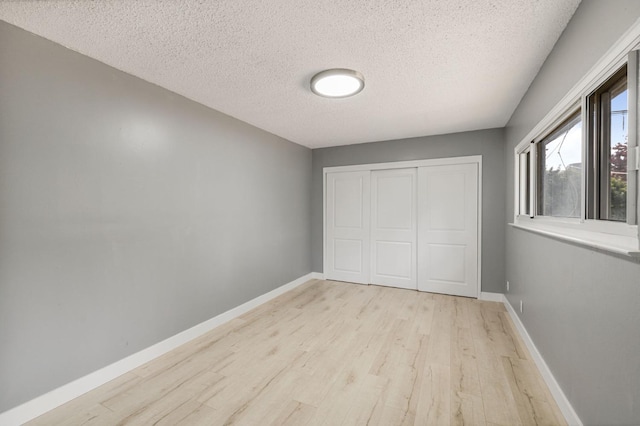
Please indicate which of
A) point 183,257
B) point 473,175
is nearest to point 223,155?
point 183,257

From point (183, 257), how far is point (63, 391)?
1198 millimetres

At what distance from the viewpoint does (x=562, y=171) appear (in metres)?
1.95

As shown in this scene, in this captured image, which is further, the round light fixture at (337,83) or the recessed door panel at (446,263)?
the recessed door panel at (446,263)

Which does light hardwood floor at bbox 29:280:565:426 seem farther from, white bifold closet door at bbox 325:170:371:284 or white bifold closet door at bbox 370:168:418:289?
white bifold closet door at bbox 325:170:371:284

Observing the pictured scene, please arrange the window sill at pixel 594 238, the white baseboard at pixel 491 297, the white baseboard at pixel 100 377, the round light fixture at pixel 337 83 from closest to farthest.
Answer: the window sill at pixel 594 238 < the white baseboard at pixel 100 377 < the round light fixture at pixel 337 83 < the white baseboard at pixel 491 297

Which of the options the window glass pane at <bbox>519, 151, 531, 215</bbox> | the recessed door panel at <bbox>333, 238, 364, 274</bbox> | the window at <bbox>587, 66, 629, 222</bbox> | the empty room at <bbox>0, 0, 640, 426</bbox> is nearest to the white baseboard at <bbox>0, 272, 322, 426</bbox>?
the empty room at <bbox>0, 0, 640, 426</bbox>

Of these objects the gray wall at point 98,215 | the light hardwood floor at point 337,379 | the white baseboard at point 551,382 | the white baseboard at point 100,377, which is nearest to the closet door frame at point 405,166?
the light hardwood floor at point 337,379

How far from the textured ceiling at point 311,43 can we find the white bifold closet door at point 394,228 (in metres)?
1.62

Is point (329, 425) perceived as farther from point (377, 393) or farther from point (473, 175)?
point (473, 175)

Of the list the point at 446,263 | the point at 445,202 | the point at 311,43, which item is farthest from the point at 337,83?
the point at 446,263

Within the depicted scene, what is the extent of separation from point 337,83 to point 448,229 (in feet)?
9.25

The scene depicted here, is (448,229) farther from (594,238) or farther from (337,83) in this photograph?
(337,83)

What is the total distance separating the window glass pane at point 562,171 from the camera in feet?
5.56

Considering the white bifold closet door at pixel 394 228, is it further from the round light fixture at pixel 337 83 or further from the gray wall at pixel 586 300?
the round light fixture at pixel 337 83
